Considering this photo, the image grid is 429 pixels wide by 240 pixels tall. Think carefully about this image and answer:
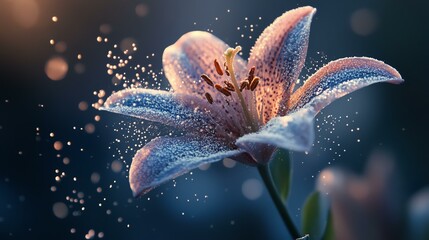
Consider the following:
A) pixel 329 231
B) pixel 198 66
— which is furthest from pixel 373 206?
pixel 198 66

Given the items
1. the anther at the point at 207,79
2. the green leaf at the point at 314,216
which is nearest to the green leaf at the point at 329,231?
the green leaf at the point at 314,216

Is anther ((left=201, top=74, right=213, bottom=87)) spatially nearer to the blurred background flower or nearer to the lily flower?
the lily flower

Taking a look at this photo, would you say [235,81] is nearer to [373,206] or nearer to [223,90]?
[223,90]

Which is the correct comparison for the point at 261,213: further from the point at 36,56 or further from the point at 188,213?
the point at 188,213

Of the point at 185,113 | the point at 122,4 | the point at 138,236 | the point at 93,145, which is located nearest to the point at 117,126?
the point at 185,113

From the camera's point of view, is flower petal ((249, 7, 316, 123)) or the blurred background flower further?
flower petal ((249, 7, 316, 123))

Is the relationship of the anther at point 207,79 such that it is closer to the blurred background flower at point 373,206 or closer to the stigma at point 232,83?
the stigma at point 232,83

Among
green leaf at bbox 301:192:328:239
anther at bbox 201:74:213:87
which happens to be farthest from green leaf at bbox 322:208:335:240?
anther at bbox 201:74:213:87
